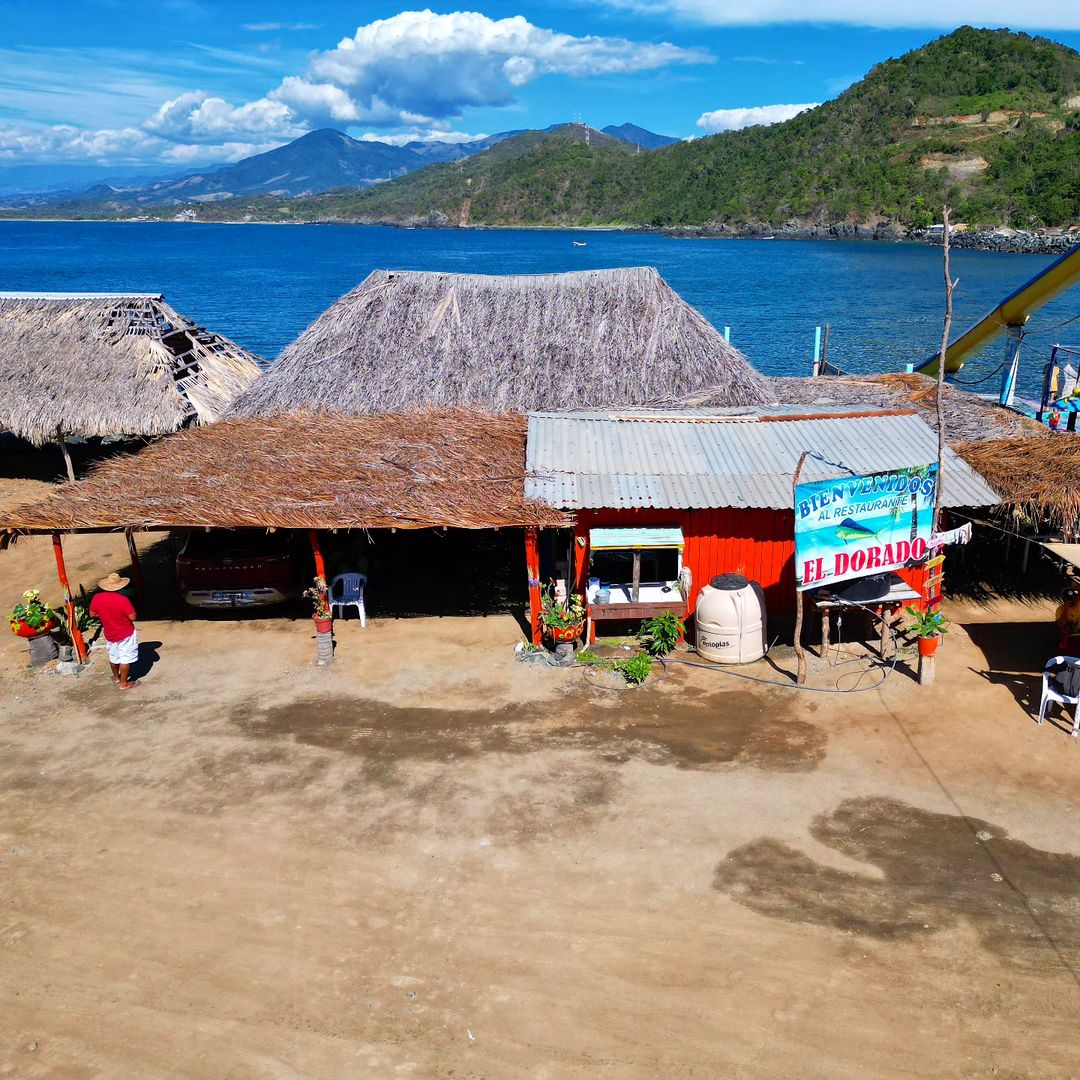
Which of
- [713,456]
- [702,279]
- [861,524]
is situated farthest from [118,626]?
[702,279]

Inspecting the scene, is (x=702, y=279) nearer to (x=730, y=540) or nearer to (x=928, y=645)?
(x=730, y=540)

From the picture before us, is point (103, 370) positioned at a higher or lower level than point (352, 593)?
higher

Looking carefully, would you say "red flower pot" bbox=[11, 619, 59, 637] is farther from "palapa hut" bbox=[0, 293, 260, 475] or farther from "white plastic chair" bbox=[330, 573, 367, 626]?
"palapa hut" bbox=[0, 293, 260, 475]

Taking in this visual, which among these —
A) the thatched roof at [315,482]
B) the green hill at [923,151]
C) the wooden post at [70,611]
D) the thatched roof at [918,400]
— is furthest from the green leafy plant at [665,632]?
the green hill at [923,151]

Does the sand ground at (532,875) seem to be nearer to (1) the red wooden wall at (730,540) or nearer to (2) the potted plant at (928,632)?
(2) the potted plant at (928,632)

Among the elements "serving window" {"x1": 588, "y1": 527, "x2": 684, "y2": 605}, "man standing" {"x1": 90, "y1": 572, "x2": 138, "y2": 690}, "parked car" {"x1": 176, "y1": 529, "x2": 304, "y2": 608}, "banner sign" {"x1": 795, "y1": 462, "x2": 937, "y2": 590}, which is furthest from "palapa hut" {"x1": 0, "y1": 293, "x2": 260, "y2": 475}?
"banner sign" {"x1": 795, "y1": 462, "x2": 937, "y2": 590}

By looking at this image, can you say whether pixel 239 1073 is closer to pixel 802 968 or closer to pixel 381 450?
pixel 802 968

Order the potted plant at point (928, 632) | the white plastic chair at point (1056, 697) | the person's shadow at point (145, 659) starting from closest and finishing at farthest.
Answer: the white plastic chair at point (1056, 697)
the potted plant at point (928, 632)
the person's shadow at point (145, 659)
